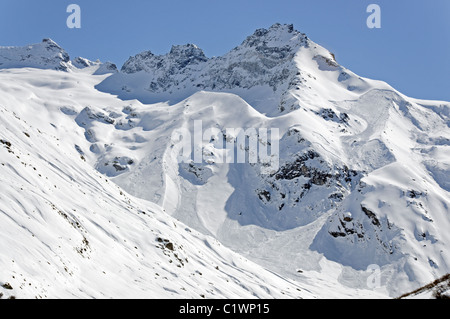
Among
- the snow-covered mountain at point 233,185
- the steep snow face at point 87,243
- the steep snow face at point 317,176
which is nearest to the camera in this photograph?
the steep snow face at point 87,243

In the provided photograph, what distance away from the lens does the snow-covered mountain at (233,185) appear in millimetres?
33500

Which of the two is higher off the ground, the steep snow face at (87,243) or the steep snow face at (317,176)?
the steep snow face at (317,176)
